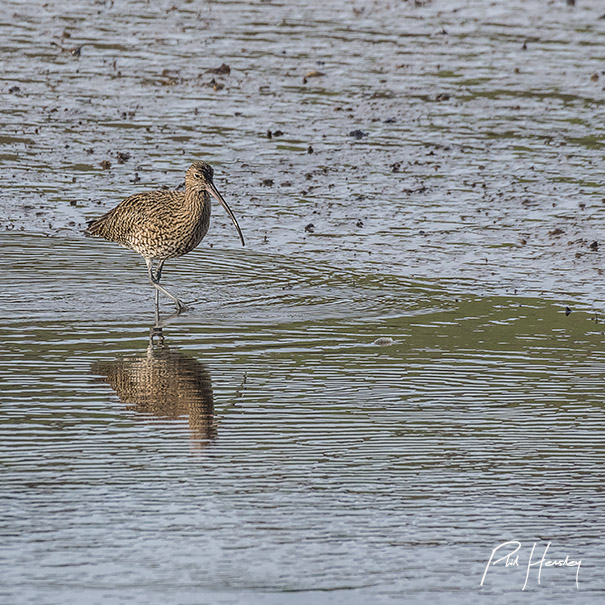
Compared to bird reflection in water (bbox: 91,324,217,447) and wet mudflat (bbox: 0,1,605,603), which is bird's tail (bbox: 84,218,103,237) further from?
bird reflection in water (bbox: 91,324,217,447)

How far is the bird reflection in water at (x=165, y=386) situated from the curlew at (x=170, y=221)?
1804 millimetres

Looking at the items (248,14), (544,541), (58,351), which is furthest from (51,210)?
(248,14)

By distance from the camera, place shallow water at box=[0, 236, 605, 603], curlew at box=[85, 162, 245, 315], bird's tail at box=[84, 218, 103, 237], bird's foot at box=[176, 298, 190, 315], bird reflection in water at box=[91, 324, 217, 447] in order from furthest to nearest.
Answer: bird's tail at box=[84, 218, 103, 237] < curlew at box=[85, 162, 245, 315] < bird's foot at box=[176, 298, 190, 315] < bird reflection in water at box=[91, 324, 217, 447] < shallow water at box=[0, 236, 605, 603]

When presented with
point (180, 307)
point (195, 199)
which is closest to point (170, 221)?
point (195, 199)

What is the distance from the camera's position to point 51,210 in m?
13.7

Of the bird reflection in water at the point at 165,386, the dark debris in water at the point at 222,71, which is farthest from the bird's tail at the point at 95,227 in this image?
the dark debris in water at the point at 222,71

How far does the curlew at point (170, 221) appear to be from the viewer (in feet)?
38.0

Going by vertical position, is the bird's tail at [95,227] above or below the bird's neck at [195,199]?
below

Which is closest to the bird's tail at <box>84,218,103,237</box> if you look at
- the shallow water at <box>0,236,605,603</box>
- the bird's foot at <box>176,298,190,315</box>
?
the shallow water at <box>0,236,605,603</box>

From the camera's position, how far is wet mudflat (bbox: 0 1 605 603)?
6.52 meters

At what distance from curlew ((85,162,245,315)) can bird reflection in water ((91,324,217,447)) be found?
180 centimetres

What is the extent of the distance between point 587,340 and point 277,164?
600 cm

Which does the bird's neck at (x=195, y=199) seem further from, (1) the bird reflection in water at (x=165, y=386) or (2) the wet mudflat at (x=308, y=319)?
(1) the bird reflection in water at (x=165, y=386)
